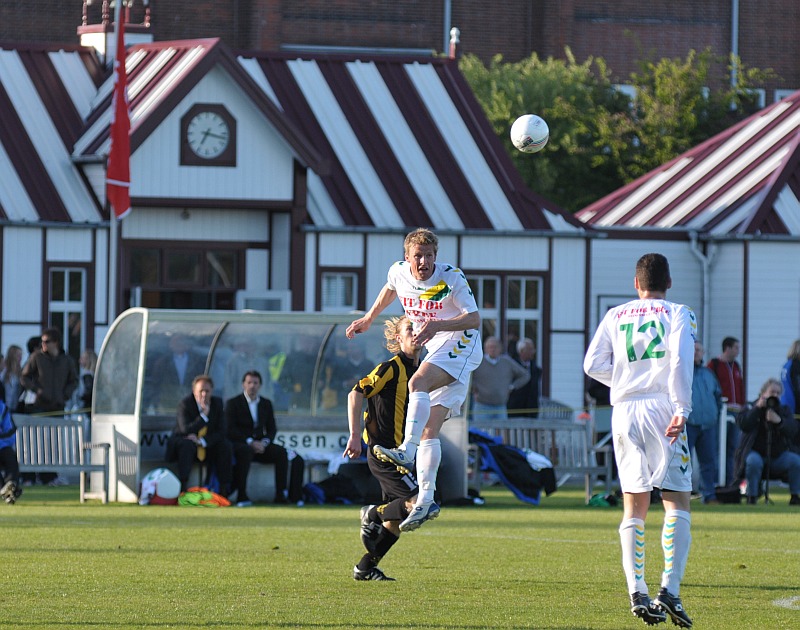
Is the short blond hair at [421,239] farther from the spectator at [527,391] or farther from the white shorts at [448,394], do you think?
the spectator at [527,391]

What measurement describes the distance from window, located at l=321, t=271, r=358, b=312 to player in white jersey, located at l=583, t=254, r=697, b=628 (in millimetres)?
21295

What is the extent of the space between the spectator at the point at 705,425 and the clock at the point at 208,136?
11118 mm

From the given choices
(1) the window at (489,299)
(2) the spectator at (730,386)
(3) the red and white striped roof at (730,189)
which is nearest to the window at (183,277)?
(1) the window at (489,299)

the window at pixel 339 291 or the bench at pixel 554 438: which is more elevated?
the window at pixel 339 291

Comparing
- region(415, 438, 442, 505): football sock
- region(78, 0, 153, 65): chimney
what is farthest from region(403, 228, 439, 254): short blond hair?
region(78, 0, 153, 65): chimney

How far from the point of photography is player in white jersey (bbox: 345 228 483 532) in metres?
11.3

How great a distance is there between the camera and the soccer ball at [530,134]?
14562mm

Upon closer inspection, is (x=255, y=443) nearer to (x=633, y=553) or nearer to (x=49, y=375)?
(x=49, y=375)

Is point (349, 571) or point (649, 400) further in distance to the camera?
point (349, 571)

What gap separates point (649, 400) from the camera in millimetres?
9695

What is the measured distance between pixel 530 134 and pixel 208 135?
52.4ft

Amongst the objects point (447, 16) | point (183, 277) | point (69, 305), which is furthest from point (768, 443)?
point (447, 16)

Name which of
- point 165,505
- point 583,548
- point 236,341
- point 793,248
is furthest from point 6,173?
point 583,548

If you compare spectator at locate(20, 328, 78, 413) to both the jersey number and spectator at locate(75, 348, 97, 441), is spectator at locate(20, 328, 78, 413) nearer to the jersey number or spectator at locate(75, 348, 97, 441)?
spectator at locate(75, 348, 97, 441)
